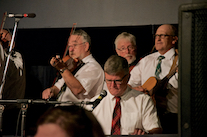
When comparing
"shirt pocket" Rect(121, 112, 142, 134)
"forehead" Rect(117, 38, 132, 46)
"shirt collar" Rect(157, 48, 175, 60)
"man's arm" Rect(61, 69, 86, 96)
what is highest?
"forehead" Rect(117, 38, 132, 46)

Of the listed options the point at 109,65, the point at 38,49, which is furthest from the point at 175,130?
the point at 38,49

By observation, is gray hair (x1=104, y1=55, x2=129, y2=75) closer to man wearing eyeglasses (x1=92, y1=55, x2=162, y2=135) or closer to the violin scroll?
man wearing eyeglasses (x1=92, y1=55, x2=162, y2=135)

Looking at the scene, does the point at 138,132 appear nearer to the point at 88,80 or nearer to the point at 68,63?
the point at 88,80

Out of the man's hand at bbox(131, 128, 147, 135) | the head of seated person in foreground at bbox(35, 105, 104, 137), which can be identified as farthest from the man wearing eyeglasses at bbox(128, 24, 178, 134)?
the head of seated person in foreground at bbox(35, 105, 104, 137)

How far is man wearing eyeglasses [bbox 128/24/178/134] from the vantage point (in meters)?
2.55

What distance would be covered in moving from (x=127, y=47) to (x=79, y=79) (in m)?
0.65

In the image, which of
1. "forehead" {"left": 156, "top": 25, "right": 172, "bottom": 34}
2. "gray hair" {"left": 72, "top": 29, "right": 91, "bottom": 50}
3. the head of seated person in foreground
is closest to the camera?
the head of seated person in foreground

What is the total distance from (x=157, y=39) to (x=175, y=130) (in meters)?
1.00

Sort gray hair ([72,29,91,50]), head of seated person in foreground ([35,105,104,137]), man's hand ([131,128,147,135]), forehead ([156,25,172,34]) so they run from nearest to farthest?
head of seated person in foreground ([35,105,104,137])
man's hand ([131,128,147,135])
forehead ([156,25,172,34])
gray hair ([72,29,91,50])

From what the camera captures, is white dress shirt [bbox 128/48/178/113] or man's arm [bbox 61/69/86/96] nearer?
white dress shirt [bbox 128/48/178/113]

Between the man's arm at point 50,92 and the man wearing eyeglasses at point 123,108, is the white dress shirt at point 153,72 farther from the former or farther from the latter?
the man's arm at point 50,92

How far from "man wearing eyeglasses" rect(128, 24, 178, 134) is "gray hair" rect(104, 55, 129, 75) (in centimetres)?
10

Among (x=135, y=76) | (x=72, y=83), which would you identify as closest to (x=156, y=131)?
(x=135, y=76)

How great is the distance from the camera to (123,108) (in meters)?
2.60
